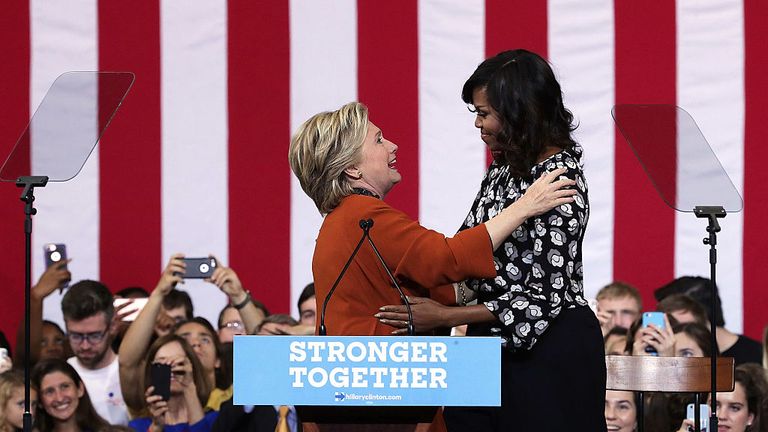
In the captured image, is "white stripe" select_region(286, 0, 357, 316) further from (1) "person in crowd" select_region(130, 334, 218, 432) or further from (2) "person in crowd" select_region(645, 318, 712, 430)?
(2) "person in crowd" select_region(645, 318, 712, 430)

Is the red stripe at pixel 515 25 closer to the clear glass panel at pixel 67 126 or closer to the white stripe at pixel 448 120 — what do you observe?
the white stripe at pixel 448 120

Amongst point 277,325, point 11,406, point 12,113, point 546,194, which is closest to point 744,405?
point 277,325

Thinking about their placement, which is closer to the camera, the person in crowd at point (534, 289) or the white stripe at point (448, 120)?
the person in crowd at point (534, 289)

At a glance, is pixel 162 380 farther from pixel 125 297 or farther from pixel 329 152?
pixel 329 152

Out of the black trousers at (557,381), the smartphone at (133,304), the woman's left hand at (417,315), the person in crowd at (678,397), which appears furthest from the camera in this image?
the smartphone at (133,304)

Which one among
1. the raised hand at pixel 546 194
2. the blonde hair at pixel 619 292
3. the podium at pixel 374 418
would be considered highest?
the raised hand at pixel 546 194

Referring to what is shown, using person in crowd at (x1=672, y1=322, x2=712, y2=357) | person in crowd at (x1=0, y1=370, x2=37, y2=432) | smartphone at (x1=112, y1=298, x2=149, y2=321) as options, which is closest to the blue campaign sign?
→ person in crowd at (x1=672, y1=322, x2=712, y2=357)

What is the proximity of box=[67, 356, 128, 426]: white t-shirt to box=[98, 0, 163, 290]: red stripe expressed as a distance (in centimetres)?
65

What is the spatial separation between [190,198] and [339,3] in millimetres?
1175

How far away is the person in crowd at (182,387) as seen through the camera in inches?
189

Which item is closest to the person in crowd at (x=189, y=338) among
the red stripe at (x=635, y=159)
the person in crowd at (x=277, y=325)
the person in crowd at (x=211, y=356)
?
the person in crowd at (x=211, y=356)

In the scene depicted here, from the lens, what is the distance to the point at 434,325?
2680 millimetres

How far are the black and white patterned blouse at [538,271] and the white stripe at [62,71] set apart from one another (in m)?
3.51

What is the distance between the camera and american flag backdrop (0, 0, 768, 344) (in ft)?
19.3
